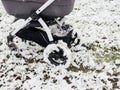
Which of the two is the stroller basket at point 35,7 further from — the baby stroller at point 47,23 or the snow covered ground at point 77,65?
the snow covered ground at point 77,65

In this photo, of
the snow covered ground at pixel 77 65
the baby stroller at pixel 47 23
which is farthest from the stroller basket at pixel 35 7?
the snow covered ground at pixel 77 65

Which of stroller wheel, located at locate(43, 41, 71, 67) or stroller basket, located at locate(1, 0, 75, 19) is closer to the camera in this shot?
stroller basket, located at locate(1, 0, 75, 19)

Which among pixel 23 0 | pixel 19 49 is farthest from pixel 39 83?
pixel 23 0

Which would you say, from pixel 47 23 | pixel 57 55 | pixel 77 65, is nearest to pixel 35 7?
pixel 47 23

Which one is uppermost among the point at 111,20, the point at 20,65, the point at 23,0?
the point at 23,0

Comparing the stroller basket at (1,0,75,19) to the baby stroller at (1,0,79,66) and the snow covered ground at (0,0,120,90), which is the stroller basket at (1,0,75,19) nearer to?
the baby stroller at (1,0,79,66)

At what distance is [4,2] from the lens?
9.71 ft

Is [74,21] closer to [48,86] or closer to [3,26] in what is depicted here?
[3,26]

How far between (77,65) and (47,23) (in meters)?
0.89

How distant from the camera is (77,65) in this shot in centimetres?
335

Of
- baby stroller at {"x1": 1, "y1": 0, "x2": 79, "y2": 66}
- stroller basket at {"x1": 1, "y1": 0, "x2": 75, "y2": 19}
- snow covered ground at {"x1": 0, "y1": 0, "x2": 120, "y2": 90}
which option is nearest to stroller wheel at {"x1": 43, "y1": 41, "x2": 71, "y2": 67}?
baby stroller at {"x1": 1, "y1": 0, "x2": 79, "y2": 66}

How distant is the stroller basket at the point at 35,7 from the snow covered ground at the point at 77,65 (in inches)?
18.5

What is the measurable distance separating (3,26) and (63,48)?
218 cm

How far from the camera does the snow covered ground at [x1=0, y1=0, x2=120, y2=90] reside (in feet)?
9.81
